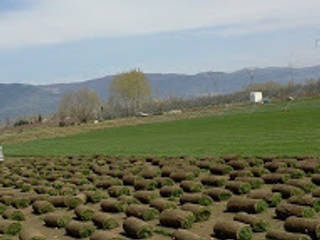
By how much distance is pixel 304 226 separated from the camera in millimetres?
11750

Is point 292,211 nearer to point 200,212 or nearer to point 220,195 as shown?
point 200,212

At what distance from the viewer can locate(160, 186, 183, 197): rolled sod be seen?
17812mm

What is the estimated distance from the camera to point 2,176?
2877 centimetres

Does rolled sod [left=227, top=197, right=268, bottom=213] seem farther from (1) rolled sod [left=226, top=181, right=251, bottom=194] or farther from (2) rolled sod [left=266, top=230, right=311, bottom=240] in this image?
(2) rolled sod [left=266, top=230, right=311, bottom=240]

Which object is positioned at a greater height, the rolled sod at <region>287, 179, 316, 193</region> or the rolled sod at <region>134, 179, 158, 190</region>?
the rolled sod at <region>287, 179, 316, 193</region>

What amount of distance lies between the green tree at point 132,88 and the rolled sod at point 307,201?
468 feet

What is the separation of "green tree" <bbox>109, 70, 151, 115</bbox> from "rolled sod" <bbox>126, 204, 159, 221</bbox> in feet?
463

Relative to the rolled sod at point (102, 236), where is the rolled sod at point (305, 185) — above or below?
above

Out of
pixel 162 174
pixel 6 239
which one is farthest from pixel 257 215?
pixel 162 174

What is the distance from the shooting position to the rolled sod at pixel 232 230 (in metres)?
11.9

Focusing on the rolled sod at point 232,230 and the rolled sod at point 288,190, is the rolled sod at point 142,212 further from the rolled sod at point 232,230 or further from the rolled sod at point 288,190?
the rolled sod at point 288,190

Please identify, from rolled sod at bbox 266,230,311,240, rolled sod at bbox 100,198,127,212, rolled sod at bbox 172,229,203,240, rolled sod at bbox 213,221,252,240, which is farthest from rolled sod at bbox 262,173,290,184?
rolled sod at bbox 172,229,203,240

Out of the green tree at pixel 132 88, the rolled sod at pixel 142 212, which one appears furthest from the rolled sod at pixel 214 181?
the green tree at pixel 132 88

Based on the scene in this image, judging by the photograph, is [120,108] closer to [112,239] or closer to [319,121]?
[319,121]
